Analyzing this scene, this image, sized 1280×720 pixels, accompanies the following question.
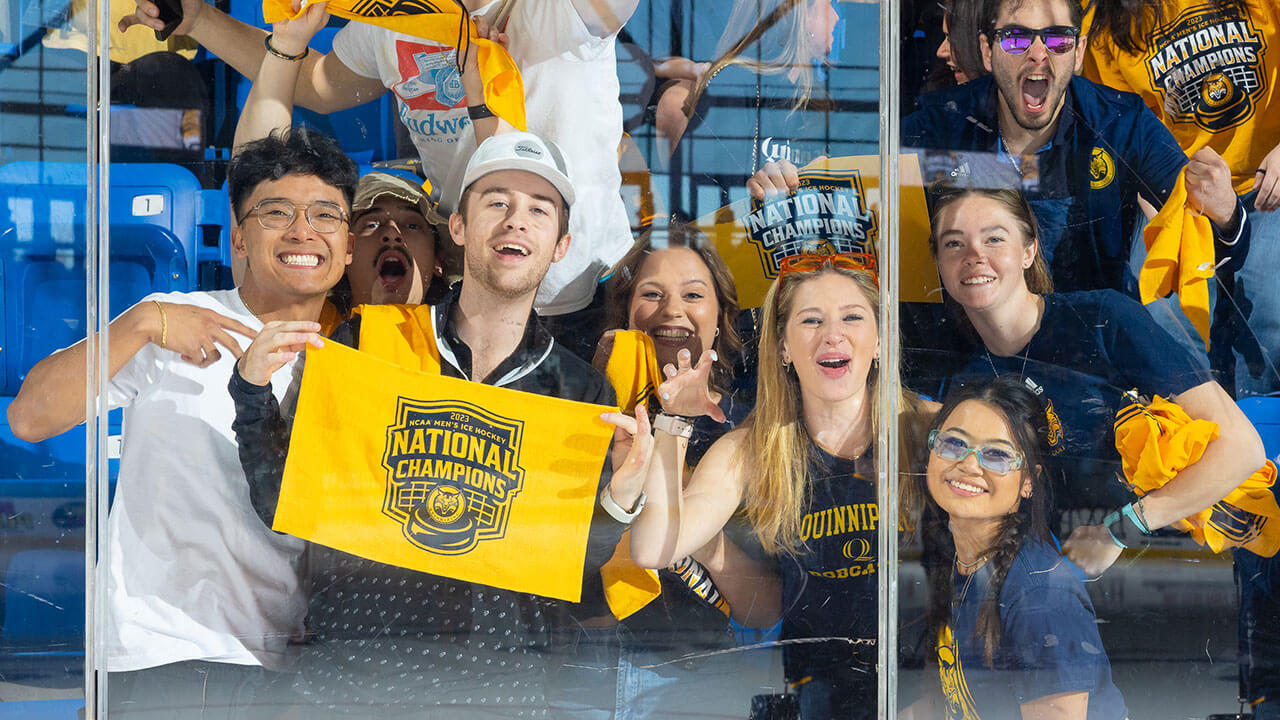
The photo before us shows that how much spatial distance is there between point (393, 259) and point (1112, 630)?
2530 mm

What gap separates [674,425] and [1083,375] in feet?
4.32

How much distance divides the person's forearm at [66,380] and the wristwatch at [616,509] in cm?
139

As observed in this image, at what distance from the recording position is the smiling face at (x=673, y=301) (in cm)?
266

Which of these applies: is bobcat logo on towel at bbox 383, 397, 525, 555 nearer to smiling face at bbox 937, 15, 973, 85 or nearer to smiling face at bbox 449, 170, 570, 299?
smiling face at bbox 449, 170, 570, 299

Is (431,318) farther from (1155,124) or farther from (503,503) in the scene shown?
(1155,124)

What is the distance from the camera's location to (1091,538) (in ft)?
9.27

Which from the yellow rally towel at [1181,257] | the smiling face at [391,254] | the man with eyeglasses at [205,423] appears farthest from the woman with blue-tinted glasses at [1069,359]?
the man with eyeglasses at [205,423]

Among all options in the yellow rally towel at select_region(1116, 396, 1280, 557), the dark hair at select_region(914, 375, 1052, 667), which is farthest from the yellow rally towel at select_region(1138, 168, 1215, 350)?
the dark hair at select_region(914, 375, 1052, 667)

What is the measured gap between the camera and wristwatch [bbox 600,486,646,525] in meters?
2.66

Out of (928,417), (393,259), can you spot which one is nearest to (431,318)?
(393,259)

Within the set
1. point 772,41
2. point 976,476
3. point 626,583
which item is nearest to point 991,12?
point 772,41

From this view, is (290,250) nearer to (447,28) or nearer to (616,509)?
(447,28)

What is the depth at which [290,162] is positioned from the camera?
2.58 metres

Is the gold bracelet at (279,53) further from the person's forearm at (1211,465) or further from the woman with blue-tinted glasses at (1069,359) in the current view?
the person's forearm at (1211,465)
